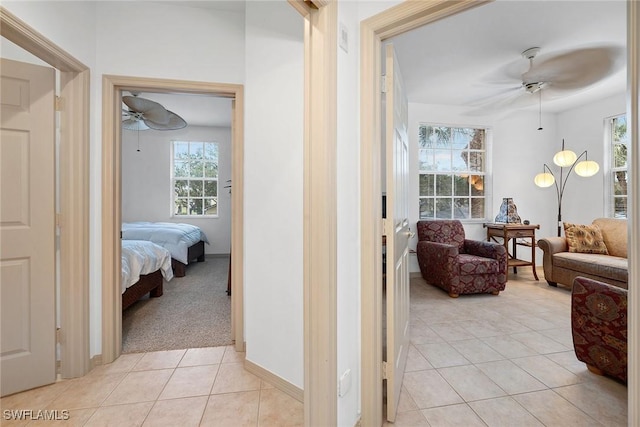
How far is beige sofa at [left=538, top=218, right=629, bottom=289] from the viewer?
3123 millimetres

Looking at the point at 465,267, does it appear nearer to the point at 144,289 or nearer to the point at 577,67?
the point at 577,67

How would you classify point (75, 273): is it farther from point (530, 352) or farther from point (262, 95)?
point (530, 352)

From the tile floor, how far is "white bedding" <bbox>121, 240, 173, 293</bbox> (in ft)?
2.77

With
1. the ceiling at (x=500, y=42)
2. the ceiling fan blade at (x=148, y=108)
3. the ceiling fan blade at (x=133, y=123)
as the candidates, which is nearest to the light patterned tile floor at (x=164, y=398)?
the ceiling at (x=500, y=42)

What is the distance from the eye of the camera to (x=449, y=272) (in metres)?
3.53

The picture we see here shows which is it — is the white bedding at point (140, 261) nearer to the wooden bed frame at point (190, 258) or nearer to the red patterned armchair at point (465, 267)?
the wooden bed frame at point (190, 258)

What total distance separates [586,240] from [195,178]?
22.6ft

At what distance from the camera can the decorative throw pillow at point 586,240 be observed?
12.1 feet

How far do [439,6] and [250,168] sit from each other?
1370mm

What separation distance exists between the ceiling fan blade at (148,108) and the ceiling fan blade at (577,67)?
4.42 metres

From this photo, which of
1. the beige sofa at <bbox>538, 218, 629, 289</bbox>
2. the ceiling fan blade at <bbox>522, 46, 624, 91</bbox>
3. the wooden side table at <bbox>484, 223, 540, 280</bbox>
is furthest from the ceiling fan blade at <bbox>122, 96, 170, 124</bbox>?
the beige sofa at <bbox>538, 218, 629, 289</bbox>

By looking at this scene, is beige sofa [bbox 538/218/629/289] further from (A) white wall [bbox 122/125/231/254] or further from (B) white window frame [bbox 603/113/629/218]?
(A) white wall [bbox 122/125/231/254]

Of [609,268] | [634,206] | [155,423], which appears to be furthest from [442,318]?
[155,423]

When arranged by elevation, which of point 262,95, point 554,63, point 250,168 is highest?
point 554,63
